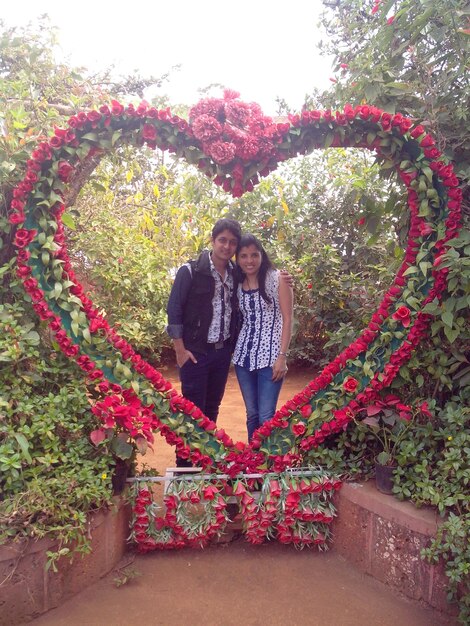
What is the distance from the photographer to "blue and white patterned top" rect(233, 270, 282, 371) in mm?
2926

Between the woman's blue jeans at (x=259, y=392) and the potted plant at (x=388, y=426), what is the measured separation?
0.56m

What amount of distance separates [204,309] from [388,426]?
1168 millimetres

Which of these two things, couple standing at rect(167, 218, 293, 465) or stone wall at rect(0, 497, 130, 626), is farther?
couple standing at rect(167, 218, 293, 465)

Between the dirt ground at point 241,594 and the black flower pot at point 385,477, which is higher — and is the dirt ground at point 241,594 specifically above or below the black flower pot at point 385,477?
below

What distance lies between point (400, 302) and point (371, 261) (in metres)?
3.31

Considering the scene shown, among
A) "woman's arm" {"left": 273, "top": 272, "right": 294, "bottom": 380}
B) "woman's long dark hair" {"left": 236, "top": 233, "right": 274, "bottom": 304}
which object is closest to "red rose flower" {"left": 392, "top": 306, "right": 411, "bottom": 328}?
"woman's arm" {"left": 273, "top": 272, "right": 294, "bottom": 380}

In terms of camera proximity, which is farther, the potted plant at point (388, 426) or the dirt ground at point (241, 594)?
the potted plant at point (388, 426)

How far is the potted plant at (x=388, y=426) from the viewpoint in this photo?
2.44 meters

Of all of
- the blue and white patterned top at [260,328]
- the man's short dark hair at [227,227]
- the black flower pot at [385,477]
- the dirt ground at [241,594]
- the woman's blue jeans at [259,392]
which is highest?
the man's short dark hair at [227,227]

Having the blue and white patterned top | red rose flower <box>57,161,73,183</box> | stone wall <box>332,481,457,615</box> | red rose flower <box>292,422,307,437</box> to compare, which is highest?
red rose flower <box>57,161,73,183</box>

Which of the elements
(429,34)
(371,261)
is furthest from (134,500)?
(371,261)

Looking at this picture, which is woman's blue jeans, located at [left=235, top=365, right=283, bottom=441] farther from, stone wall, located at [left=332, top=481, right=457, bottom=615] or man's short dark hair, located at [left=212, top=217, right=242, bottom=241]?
man's short dark hair, located at [left=212, top=217, right=242, bottom=241]

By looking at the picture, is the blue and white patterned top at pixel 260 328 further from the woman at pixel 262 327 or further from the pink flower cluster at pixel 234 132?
the pink flower cluster at pixel 234 132

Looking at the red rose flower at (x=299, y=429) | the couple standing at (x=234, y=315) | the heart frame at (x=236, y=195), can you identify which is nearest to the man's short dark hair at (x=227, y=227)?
the couple standing at (x=234, y=315)
